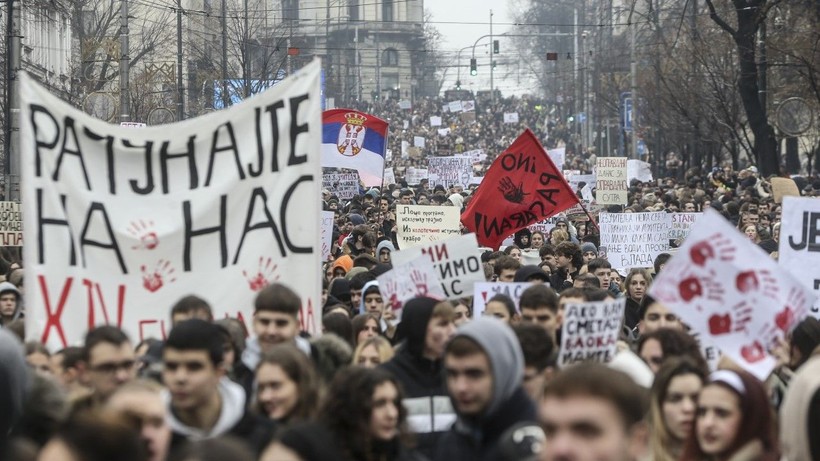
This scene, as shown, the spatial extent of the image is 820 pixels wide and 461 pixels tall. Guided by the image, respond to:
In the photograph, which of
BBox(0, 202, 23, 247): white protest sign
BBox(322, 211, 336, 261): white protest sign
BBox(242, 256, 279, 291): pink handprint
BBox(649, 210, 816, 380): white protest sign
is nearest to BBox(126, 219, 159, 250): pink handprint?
BBox(242, 256, 279, 291): pink handprint

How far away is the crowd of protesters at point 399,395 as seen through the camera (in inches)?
172

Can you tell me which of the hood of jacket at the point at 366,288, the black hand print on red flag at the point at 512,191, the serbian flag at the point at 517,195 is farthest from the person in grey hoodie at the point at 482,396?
the black hand print on red flag at the point at 512,191

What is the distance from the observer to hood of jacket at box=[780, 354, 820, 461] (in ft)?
18.4

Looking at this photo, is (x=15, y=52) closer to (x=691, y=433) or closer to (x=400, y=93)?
(x=691, y=433)

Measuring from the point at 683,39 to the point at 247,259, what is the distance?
41.0 meters

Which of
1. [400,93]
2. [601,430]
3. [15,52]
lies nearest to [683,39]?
[15,52]

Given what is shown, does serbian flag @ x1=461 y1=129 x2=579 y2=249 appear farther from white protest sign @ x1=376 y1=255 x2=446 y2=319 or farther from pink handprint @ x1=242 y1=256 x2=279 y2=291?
pink handprint @ x1=242 y1=256 x2=279 y2=291

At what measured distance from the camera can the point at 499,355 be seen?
566 centimetres

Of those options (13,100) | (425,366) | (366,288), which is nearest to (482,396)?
(425,366)

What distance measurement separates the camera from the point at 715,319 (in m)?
6.63

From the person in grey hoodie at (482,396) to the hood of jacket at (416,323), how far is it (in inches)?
68.7

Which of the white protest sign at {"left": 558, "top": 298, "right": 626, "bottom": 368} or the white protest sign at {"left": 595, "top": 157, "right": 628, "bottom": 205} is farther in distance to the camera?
the white protest sign at {"left": 595, "top": 157, "right": 628, "bottom": 205}

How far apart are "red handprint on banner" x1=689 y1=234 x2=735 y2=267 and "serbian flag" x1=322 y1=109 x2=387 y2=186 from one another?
17684 mm

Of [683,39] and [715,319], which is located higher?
[683,39]
